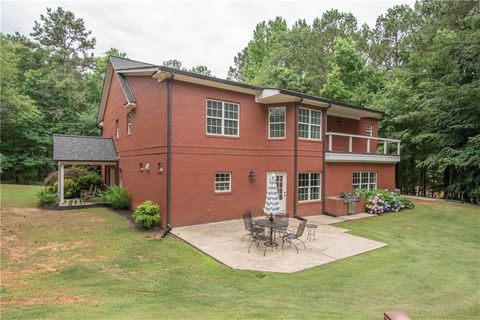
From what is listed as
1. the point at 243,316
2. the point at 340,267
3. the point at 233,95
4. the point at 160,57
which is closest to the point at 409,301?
the point at 340,267

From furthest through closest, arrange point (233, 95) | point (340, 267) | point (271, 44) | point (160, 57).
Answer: point (160, 57) → point (271, 44) → point (233, 95) → point (340, 267)

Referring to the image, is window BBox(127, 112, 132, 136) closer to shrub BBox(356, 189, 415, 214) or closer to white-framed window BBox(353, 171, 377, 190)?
white-framed window BBox(353, 171, 377, 190)

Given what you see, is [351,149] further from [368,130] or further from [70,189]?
[70,189]

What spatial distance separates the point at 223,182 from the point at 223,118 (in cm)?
300

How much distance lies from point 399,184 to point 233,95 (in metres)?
21.5

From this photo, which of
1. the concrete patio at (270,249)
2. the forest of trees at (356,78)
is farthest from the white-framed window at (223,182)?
the forest of trees at (356,78)

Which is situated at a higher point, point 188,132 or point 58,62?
point 58,62

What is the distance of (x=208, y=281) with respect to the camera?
6824 millimetres

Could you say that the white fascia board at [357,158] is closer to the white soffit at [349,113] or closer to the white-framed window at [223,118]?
the white soffit at [349,113]

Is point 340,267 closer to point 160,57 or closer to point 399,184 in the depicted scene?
point 399,184

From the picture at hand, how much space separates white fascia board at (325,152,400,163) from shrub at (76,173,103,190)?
16.2 meters

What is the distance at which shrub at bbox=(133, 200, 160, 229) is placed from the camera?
11445 mm

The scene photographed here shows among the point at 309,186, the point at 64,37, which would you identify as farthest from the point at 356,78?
the point at 64,37

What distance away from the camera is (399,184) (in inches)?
1079
